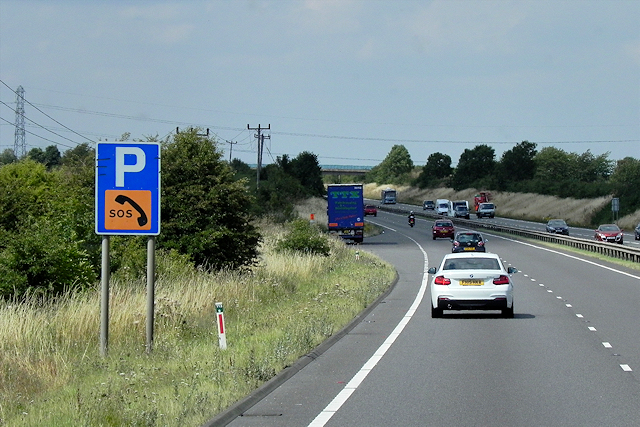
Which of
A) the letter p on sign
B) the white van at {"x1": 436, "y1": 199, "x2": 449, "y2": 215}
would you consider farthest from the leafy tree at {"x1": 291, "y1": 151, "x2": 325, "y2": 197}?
the letter p on sign

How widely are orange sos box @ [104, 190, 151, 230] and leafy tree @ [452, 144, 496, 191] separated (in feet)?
553

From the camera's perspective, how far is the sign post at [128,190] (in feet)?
47.5

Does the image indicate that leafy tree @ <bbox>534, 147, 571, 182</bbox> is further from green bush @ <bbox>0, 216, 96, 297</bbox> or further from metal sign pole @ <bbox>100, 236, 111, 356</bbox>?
metal sign pole @ <bbox>100, 236, 111, 356</bbox>

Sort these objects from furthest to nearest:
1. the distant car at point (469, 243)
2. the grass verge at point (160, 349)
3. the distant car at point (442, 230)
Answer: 1. the distant car at point (442, 230)
2. the distant car at point (469, 243)
3. the grass verge at point (160, 349)

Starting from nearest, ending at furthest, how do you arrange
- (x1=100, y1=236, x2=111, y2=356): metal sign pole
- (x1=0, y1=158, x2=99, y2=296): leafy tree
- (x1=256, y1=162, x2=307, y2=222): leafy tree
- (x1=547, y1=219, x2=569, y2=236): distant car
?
1. (x1=100, y1=236, x2=111, y2=356): metal sign pole
2. (x1=0, y1=158, x2=99, y2=296): leafy tree
3. (x1=547, y1=219, x2=569, y2=236): distant car
4. (x1=256, y1=162, x2=307, y2=222): leafy tree

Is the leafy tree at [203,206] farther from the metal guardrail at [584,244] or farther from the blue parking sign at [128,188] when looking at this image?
the metal guardrail at [584,244]

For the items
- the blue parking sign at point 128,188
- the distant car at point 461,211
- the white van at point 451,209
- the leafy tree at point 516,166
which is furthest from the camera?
the leafy tree at point 516,166

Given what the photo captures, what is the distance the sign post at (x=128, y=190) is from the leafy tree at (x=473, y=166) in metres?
168

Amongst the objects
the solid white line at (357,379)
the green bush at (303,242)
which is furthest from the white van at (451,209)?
the solid white line at (357,379)

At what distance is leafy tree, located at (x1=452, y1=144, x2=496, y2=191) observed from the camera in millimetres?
183875

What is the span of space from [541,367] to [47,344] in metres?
6.95

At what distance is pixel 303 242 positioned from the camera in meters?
43.2

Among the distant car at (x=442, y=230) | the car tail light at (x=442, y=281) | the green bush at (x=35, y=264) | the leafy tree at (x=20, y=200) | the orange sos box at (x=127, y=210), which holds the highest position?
the orange sos box at (x=127, y=210)

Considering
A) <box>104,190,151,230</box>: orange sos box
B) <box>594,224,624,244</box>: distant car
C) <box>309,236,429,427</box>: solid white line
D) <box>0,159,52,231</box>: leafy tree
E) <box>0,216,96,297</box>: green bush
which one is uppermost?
<box>104,190,151,230</box>: orange sos box
